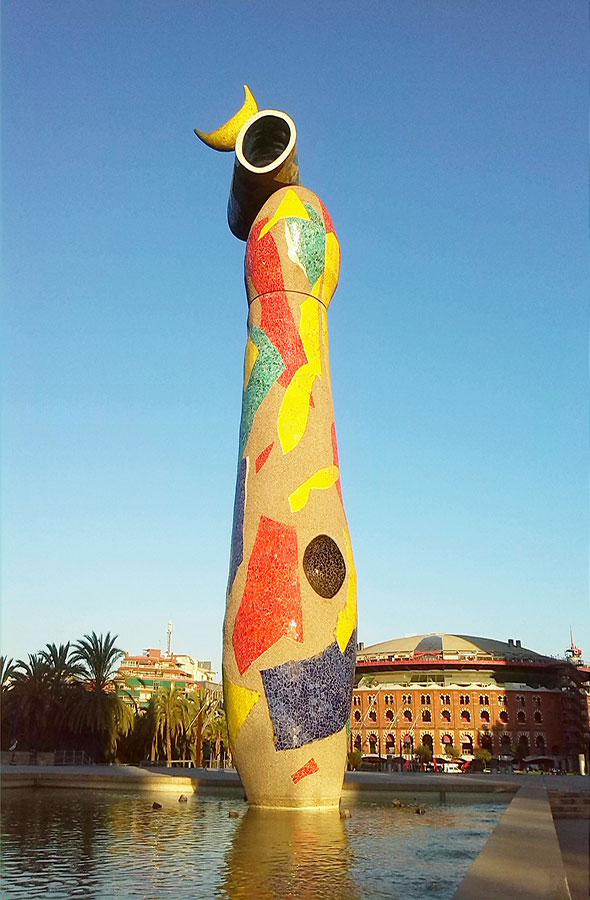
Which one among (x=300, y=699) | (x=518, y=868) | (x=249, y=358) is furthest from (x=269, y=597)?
(x=518, y=868)

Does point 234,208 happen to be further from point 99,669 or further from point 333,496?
point 99,669

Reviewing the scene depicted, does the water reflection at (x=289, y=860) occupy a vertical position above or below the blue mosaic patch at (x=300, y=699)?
below

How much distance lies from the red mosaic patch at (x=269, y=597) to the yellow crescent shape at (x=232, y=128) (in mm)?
9871

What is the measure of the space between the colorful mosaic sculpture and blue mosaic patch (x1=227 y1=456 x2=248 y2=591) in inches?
1.5

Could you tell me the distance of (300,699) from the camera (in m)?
13.0

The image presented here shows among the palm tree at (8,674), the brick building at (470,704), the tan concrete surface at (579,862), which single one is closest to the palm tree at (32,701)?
the palm tree at (8,674)

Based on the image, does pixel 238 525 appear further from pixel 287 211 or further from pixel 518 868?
pixel 518 868

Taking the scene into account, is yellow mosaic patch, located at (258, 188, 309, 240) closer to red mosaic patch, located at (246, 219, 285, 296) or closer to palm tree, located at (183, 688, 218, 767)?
red mosaic patch, located at (246, 219, 285, 296)

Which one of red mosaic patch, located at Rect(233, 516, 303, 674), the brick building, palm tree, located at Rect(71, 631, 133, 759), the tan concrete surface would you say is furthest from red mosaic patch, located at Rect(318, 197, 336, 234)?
the brick building

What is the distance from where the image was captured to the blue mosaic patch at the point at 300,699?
509 inches

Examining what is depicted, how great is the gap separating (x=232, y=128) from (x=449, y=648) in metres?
51.8

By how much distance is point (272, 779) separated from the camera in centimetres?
1298

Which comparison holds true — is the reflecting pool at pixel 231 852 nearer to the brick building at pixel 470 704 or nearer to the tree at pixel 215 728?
the tree at pixel 215 728

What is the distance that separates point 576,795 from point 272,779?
21.2 ft
